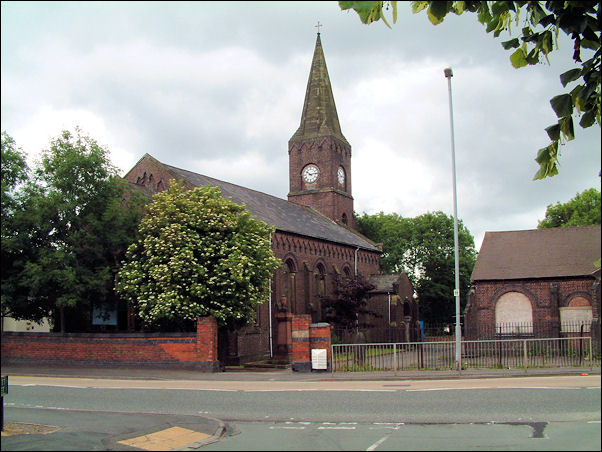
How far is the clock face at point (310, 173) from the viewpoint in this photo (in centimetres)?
5709

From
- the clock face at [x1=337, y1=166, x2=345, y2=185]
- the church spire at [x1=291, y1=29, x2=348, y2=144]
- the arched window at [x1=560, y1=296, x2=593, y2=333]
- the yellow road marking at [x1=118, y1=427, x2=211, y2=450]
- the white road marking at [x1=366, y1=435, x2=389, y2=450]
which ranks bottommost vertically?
the yellow road marking at [x1=118, y1=427, x2=211, y2=450]

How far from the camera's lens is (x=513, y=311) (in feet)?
124

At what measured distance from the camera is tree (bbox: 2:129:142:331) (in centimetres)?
2517

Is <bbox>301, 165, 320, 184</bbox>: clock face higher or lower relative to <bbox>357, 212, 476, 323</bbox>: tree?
higher

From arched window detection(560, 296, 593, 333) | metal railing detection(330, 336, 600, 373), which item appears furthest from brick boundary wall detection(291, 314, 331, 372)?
arched window detection(560, 296, 593, 333)

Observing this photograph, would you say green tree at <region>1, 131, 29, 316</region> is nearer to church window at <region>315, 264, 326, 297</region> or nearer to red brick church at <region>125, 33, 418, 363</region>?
red brick church at <region>125, 33, 418, 363</region>

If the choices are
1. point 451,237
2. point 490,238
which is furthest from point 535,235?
point 451,237

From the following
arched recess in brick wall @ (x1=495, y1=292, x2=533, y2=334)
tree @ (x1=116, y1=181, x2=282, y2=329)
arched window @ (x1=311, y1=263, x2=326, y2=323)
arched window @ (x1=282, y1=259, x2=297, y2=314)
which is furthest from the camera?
arched window @ (x1=311, y1=263, x2=326, y2=323)

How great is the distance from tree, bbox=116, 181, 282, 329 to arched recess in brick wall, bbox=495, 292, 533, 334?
53.8 ft

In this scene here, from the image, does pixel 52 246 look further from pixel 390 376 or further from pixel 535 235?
pixel 535 235

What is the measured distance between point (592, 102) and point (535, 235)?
37192 millimetres

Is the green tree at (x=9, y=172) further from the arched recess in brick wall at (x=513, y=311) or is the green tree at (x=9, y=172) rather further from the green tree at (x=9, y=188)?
the arched recess in brick wall at (x=513, y=311)

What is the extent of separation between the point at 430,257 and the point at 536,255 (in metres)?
30.4

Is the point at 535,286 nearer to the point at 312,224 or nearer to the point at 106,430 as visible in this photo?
the point at 312,224
